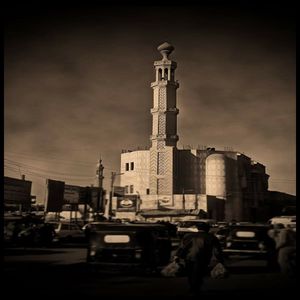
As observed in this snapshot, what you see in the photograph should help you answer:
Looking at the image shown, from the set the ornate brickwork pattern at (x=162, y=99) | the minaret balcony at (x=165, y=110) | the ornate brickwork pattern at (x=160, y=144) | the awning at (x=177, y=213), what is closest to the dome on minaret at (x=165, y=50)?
the ornate brickwork pattern at (x=162, y=99)

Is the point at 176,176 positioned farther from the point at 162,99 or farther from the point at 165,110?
the point at 162,99

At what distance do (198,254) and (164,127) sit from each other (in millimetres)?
54250

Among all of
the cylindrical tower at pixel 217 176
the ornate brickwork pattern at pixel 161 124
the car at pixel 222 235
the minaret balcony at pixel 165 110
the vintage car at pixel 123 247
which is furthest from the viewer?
the minaret balcony at pixel 165 110

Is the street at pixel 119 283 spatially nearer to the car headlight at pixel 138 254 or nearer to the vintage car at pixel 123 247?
the vintage car at pixel 123 247

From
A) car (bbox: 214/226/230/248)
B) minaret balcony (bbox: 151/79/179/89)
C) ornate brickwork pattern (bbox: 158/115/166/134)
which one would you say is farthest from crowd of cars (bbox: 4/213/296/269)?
minaret balcony (bbox: 151/79/179/89)

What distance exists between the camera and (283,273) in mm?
8828

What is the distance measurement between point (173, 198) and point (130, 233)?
151 feet

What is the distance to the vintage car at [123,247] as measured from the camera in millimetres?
8492

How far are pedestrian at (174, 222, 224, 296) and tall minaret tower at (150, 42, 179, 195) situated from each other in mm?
51486

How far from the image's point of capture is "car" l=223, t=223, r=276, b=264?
1159 centimetres

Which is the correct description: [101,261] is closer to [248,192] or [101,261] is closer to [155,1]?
[155,1]

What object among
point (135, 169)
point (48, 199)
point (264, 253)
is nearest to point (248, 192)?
point (135, 169)

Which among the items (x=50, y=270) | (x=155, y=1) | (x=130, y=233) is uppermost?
(x=155, y=1)

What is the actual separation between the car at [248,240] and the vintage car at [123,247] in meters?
3.73
